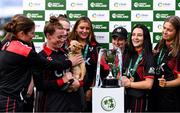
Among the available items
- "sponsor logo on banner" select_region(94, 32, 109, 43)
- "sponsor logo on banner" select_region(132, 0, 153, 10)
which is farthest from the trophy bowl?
"sponsor logo on banner" select_region(132, 0, 153, 10)

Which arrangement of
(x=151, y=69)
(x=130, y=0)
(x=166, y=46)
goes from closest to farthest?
(x=151, y=69) → (x=166, y=46) → (x=130, y=0)

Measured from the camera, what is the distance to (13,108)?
3.71 meters

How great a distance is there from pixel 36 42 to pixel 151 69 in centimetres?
183

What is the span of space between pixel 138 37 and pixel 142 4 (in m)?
0.99

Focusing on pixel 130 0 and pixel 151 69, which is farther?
pixel 130 0

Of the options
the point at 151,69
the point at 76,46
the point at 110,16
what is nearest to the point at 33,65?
the point at 76,46

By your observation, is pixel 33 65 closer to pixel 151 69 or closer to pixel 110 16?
pixel 151 69

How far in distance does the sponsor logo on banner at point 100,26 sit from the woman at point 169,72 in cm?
106

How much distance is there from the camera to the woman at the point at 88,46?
16.1ft

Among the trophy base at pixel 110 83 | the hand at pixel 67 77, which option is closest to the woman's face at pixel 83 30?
the hand at pixel 67 77

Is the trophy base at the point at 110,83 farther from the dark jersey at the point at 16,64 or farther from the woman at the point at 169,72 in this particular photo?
the woman at the point at 169,72

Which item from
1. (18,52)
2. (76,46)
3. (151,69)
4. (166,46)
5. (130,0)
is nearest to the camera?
(18,52)

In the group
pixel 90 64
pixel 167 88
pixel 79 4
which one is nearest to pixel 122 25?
pixel 79 4

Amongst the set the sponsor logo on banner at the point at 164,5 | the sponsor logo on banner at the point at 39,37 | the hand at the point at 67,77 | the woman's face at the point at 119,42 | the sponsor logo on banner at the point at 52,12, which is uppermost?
the sponsor logo on banner at the point at 164,5
